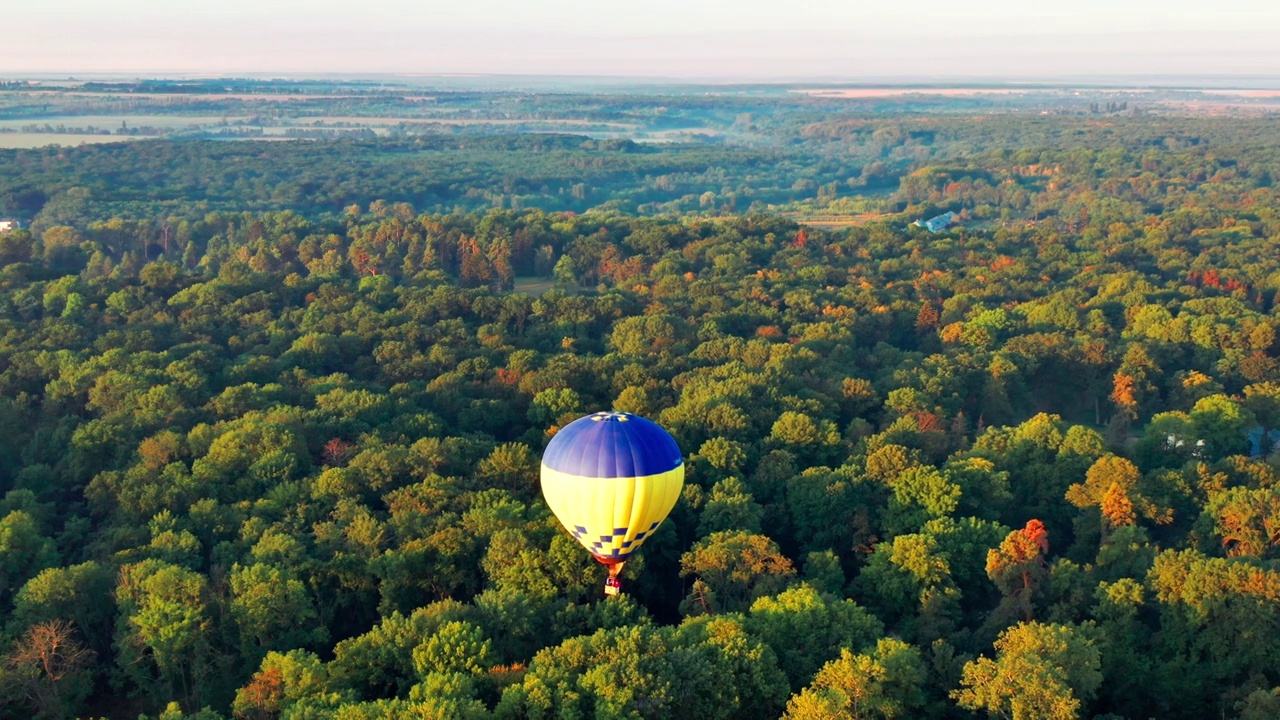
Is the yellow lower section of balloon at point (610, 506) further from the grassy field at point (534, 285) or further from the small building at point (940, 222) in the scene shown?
the small building at point (940, 222)

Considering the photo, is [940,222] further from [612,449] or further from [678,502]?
[612,449]

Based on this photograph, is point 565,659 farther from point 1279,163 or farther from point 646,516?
point 1279,163

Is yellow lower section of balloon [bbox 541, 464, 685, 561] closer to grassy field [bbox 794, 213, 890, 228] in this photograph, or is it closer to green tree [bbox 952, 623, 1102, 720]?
green tree [bbox 952, 623, 1102, 720]

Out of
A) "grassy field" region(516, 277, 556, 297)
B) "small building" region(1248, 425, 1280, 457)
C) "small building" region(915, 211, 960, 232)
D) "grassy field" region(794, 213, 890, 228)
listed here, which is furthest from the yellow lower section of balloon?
"grassy field" region(794, 213, 890, 228)

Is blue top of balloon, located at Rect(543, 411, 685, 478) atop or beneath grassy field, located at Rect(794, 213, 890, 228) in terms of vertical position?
atop

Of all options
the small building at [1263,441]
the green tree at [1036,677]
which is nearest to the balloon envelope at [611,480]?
the green tree at [1036,677]

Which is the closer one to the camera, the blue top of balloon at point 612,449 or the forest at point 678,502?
the forest at point 678,502

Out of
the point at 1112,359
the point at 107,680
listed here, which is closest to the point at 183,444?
the point at 107,680
